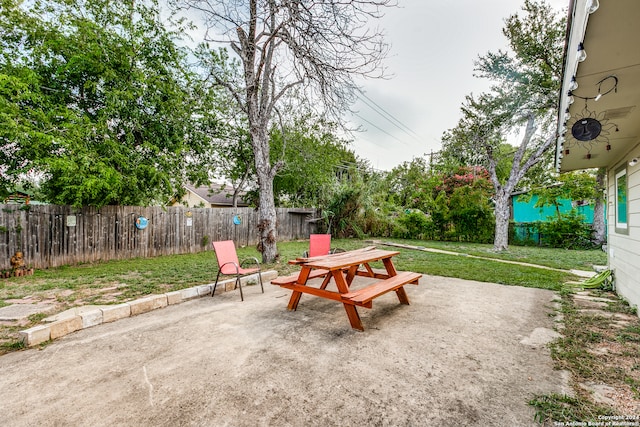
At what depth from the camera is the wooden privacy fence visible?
591 cm

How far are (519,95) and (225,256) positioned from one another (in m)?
10.4

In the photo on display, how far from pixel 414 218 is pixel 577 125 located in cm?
1150

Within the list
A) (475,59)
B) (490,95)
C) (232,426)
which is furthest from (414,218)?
(232,426)

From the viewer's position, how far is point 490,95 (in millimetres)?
9648

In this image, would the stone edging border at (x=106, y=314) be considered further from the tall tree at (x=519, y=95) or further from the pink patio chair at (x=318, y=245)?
the tall tree at (x=519, y=95)

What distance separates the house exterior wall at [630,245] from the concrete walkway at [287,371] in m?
1.22

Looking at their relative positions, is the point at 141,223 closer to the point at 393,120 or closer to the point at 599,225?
the point at 393,120

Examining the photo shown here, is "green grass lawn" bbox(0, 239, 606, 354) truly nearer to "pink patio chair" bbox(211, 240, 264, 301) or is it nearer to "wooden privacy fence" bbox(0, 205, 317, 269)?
"wooden privacy fence" bbox(0, 205, 317, 269)

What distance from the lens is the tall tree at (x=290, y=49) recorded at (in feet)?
15.5

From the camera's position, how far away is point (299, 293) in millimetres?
3400

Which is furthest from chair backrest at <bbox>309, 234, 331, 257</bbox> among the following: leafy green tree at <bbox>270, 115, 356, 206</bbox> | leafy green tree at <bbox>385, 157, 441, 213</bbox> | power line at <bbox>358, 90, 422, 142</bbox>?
power line at <bbox>358, 90, 422, 142</bbox>

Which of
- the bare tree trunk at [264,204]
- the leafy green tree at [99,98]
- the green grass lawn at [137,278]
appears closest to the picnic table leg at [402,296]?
the green grass lawn at [137,278]

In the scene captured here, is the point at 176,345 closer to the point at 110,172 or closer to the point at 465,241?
the point at 110,172

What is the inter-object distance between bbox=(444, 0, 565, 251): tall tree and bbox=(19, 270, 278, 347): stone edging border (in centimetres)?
985
